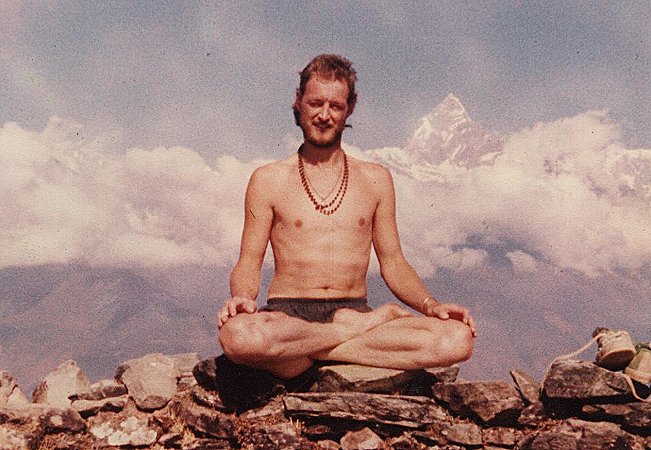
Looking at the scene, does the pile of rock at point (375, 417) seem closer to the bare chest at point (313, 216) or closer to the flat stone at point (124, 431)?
the flat stone at point (124, 431)

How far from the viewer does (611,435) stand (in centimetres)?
539

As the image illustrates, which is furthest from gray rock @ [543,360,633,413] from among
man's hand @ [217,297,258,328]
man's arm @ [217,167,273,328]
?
man's arm @ [217,167,273,328]

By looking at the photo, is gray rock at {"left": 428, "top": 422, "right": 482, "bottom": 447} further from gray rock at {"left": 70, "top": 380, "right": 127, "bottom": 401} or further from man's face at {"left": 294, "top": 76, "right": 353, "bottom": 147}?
gray rock at {"left": 70, "top": 380, "right": 127, "bottom": 401}

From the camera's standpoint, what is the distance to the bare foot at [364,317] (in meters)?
5.99

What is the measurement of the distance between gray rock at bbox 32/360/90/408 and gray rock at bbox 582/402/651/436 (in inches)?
195

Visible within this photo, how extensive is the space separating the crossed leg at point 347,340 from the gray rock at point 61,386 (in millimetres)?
2306

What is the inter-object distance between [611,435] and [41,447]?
5091 millimetres

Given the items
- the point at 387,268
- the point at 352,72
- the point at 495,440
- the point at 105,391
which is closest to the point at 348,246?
the point at 387,268

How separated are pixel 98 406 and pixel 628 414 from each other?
492 centimetres

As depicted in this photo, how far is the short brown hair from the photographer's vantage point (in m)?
6.40

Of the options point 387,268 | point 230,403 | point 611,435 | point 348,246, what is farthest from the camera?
point 387,268

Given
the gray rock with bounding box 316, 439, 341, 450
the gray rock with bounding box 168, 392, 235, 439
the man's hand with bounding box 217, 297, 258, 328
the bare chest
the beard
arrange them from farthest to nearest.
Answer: the beard → the bare chest → the gray rock with bounding box 168, 392, 235, 439 → the gray rock with bounding box 316, 439, 341, 450 → the man's hand with bounding box 217, 297, 258, 328

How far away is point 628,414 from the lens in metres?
5.47

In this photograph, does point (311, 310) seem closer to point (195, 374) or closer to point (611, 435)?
point (195, 374)
